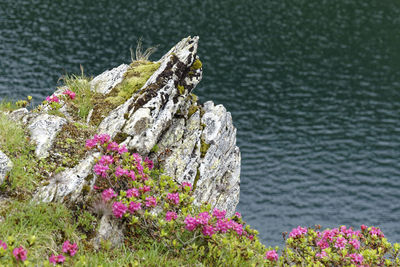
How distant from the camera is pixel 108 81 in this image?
1731cm

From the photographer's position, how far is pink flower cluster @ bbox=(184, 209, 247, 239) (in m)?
9.78

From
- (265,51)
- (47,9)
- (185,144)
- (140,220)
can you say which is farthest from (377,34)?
(140,220)

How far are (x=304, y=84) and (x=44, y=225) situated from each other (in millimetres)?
48791

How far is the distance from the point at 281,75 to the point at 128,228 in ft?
159

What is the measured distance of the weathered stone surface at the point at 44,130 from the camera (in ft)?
40.0

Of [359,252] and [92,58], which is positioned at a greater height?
[92,58]

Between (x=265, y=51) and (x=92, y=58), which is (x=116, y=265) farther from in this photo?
(x=265, y=51)

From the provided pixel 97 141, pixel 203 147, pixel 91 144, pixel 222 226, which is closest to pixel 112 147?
pixel 97 141

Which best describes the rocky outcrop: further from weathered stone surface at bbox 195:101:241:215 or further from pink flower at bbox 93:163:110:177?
pink flower at bbox 93:163:110:177

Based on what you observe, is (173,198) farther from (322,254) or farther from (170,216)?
(322,254)

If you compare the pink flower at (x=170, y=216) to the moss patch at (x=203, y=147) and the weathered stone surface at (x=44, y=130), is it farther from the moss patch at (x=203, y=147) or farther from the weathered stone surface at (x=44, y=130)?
the moss patch at (x=203, y=147)

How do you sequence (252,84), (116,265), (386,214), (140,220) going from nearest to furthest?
(116,265) < (140,220) < (386,214) < (252,84)

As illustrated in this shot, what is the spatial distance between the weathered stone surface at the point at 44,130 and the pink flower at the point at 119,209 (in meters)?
3.46

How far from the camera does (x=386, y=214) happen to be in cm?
3581
